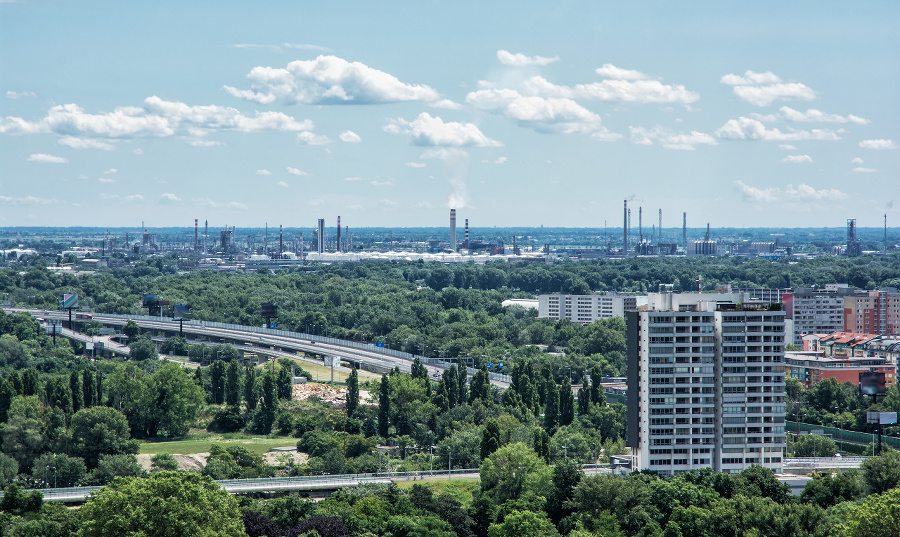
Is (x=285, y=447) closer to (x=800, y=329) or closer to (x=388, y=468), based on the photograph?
(x=388, y=468)

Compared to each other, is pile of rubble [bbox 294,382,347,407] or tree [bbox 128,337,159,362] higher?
tree [bbox 128,337,159,362]

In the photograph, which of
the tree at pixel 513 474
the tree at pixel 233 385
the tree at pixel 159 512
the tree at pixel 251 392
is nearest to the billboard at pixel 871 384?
the tree at pixel 513 474

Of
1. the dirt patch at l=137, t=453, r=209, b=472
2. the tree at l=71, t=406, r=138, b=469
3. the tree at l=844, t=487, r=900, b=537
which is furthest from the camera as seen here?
the tree at l=71, t=406, r=138, b=469

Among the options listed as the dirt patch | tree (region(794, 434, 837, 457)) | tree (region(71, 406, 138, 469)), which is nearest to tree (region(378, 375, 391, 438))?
the dirt patch

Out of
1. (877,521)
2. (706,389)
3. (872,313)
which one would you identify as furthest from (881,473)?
(872,313)

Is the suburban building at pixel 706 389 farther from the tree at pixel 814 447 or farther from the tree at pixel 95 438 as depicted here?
the tree at pixel 95 438

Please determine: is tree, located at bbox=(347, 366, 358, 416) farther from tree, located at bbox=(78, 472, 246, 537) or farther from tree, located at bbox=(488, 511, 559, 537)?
tree, located at bbox=(78, 472, 246, 537)
